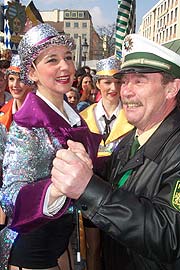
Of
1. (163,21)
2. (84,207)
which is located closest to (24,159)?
(84,207)

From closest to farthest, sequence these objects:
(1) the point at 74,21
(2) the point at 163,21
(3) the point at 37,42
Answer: (3) the point at 37,42, (2) the point at 163,21, (1) the point at 74,21

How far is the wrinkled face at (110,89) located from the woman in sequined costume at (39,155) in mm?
1989

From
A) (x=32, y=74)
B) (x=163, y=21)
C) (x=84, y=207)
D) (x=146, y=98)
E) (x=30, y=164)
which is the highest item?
(x=163, y=21)

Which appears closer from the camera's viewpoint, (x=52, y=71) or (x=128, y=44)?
(x=128, y=44)

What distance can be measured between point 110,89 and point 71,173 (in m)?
3.02

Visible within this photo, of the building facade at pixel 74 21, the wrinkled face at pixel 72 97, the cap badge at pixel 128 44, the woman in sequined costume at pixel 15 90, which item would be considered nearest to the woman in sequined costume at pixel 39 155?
the cap badge at pixel 128 44

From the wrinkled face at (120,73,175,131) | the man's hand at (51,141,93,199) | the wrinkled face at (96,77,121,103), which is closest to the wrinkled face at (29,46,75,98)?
the wrinkled face at (120,73,175,131)

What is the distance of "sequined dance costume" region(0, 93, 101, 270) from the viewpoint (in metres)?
1.63

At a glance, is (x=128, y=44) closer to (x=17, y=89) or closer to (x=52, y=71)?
(x=52, y=71)

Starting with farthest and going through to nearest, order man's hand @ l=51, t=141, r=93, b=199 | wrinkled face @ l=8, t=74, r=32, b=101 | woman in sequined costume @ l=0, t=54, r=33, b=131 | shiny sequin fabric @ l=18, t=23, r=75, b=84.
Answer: wrinkled face @ l=8, t=74, r=32, b=101 < woman in sequined costume @ l=0, t=54, r=33, b=131 < shiny sequin fabric @ l=18, t=23, r=75, b=84 < man's hand @ l=51, t=141, r=93, b=199

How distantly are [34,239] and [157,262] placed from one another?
2.35 feet

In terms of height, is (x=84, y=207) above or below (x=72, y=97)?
below

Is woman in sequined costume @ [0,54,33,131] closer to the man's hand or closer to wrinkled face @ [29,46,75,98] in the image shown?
wrinkled face @ [29,46,75,98]

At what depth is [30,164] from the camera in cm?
173
